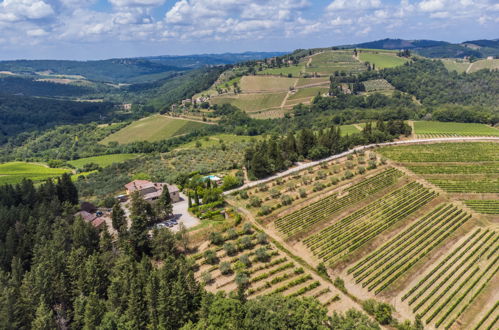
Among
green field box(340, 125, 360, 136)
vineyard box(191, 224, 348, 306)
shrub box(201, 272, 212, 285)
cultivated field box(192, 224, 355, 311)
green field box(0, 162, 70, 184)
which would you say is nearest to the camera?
cultivated field box(192, 224, 355, 311)

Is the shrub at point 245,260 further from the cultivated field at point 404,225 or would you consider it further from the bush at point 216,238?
the cultivated field at point 404,225

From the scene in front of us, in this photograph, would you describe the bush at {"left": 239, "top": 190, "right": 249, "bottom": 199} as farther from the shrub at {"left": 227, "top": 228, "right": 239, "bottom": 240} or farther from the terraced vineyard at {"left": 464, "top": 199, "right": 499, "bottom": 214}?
the terraced vineyard at {"left": 464, "top": 199, "right": 499, "bottom": 214}

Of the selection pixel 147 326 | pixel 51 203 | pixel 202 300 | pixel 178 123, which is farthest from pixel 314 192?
pixel 178 123

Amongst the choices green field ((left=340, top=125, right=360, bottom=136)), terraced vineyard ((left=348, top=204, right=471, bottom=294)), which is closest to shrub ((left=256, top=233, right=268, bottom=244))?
terraced vineyard ((left=348, top=204, right=471, bottom=294))

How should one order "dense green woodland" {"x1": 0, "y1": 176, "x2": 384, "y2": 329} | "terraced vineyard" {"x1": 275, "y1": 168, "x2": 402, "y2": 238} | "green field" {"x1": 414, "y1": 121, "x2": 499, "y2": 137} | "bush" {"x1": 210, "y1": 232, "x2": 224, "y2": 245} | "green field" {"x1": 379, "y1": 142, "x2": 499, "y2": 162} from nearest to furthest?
"dense green woodland" {"x1": 0, "y1": 176, "x2": 384, "y2": 329}
"bush" {"x1": 210, "y1": 232, "x2": 224, "y2": 245}
"terraced vineyard" {"x1": 275, "y1": 168, "x2": 402, "y2": 238}
"green field" {"x1": 379, "y1": 142, "x2": 499, "y2": 162}
"green field" {"x1": 414, "y1": 121, "x2": 499, "y2": 137}

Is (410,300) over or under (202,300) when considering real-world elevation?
under

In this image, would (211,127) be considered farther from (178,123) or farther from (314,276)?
(314,276)

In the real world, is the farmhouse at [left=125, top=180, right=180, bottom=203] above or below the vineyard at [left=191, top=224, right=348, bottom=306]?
above
